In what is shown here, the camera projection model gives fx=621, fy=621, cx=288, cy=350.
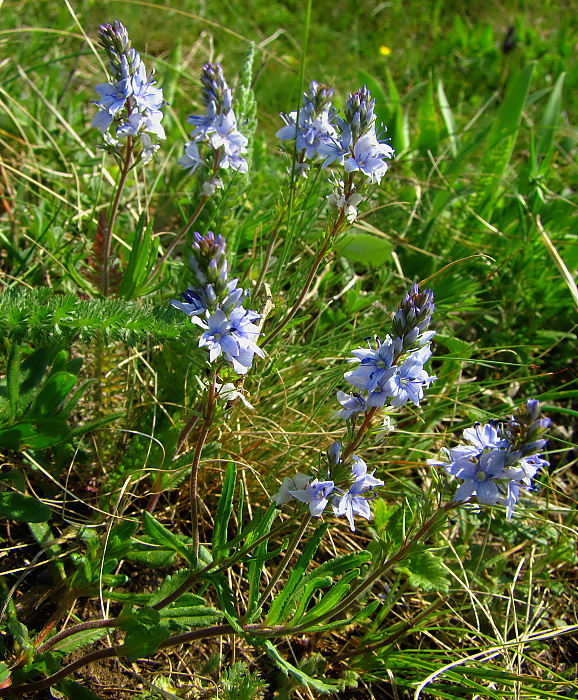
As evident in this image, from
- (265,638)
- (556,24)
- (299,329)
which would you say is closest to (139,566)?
(265,638)

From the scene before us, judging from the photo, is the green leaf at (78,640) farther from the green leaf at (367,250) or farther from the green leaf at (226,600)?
the green leaf at (367,250)

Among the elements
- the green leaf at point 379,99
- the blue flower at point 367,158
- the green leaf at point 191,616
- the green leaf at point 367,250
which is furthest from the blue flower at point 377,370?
the green leaf at point 379,99

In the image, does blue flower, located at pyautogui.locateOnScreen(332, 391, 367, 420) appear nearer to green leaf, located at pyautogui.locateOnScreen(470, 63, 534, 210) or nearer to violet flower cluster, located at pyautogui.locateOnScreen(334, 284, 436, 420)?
violet flower cluster, located at pyautogui.locateOnScreen(334, 284, 436, 420)

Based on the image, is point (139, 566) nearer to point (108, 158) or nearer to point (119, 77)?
point (119, 77)

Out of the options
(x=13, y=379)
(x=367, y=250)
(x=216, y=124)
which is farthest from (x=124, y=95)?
(x=367, y=250)

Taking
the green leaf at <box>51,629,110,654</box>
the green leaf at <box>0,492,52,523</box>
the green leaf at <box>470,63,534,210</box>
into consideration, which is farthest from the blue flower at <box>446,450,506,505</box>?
the green leaf at <box>470,63,534,210</box>

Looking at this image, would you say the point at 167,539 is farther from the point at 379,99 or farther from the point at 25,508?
the point at 379,99
